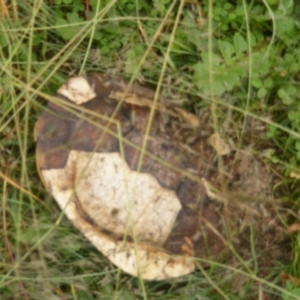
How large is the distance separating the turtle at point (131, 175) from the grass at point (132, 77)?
0.21 ft

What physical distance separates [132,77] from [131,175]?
28 cm

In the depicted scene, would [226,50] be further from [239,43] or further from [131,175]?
[131,175]

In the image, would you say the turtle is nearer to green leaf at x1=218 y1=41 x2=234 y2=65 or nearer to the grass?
the grass

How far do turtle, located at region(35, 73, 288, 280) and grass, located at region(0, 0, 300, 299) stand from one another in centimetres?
6

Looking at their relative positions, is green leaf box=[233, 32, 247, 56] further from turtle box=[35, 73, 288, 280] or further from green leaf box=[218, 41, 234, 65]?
turtle box=[35, 73, 288, 280]

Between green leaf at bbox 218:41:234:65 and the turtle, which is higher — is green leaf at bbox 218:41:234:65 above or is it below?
above

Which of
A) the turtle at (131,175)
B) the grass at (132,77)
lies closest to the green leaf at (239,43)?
the grass at (132,77)

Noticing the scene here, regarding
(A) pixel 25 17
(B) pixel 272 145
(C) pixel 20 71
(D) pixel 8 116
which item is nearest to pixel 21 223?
(D) pixel 8 116

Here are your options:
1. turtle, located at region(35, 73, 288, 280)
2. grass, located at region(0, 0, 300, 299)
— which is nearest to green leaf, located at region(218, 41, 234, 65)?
grass, located at region(0, 0, 300, 299)

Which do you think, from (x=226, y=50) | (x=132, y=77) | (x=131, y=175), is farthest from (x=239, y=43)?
(x=131, y=175)

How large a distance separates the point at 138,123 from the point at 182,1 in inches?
15.0

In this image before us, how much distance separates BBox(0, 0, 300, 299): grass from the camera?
203 cm

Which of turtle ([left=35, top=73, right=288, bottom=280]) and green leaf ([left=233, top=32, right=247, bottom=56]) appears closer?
turtle ([left=35, top=73, right=288, bottom=280])

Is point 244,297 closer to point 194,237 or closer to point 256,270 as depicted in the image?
point 256,270
